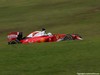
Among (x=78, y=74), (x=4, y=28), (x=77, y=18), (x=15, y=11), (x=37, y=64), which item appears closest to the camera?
(x=78, y=74)

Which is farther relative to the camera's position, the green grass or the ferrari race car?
the ferrari race car

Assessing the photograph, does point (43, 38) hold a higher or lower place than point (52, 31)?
higher

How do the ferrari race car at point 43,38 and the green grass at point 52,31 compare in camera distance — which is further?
the ferrari race car at point 43,38

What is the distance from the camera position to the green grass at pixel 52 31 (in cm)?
1270

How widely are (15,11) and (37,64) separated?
145ft

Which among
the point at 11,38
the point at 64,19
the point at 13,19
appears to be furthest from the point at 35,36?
the point at 13,19

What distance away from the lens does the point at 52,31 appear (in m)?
36.6

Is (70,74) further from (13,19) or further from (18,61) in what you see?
(13,19)

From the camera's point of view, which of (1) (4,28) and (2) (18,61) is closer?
(2) (18,61)

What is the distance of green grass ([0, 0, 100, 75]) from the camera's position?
12.7 m

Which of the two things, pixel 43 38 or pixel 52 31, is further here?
pixel 52 31

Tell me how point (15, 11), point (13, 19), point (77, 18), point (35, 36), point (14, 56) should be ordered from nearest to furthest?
point (14, 56), point (35, 36), point (77, 18), point (13, 19), point (15, 11)

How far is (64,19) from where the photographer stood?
4541 centimetres

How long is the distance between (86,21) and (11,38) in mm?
17057
